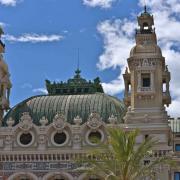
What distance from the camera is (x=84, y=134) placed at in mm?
71812

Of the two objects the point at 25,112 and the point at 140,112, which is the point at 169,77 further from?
the point at 25,112

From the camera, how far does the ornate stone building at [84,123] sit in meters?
70.5

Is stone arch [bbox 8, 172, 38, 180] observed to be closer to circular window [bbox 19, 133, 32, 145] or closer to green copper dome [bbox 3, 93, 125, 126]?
circular window [bbox 19, 133, 32, 145]

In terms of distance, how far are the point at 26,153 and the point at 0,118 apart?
7.51 metres

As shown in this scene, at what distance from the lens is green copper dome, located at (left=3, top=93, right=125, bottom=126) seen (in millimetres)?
75125

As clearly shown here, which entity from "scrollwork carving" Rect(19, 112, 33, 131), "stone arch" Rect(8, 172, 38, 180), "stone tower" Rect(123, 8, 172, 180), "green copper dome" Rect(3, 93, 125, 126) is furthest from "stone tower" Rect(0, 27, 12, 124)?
"stone tower" Rect(123, 8, 172, 180)

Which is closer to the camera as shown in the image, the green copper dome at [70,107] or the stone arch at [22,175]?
the stone arch at [22,175]

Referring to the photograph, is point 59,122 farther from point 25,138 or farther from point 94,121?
point 25,138

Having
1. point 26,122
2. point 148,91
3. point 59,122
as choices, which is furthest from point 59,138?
point 148,91

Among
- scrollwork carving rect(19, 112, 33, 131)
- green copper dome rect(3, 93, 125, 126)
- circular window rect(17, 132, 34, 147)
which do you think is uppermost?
green copper dome rect(3, 93, 125, 126)

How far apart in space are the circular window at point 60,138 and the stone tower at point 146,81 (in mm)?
7512

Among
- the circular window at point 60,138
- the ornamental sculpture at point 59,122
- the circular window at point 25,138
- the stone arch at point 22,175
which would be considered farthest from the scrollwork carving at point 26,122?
the stone arch at point 22,175

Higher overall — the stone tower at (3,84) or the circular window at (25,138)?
the stone tower at (3,84)

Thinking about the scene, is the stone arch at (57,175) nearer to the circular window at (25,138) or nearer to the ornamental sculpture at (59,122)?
the circular window at (25,138)
